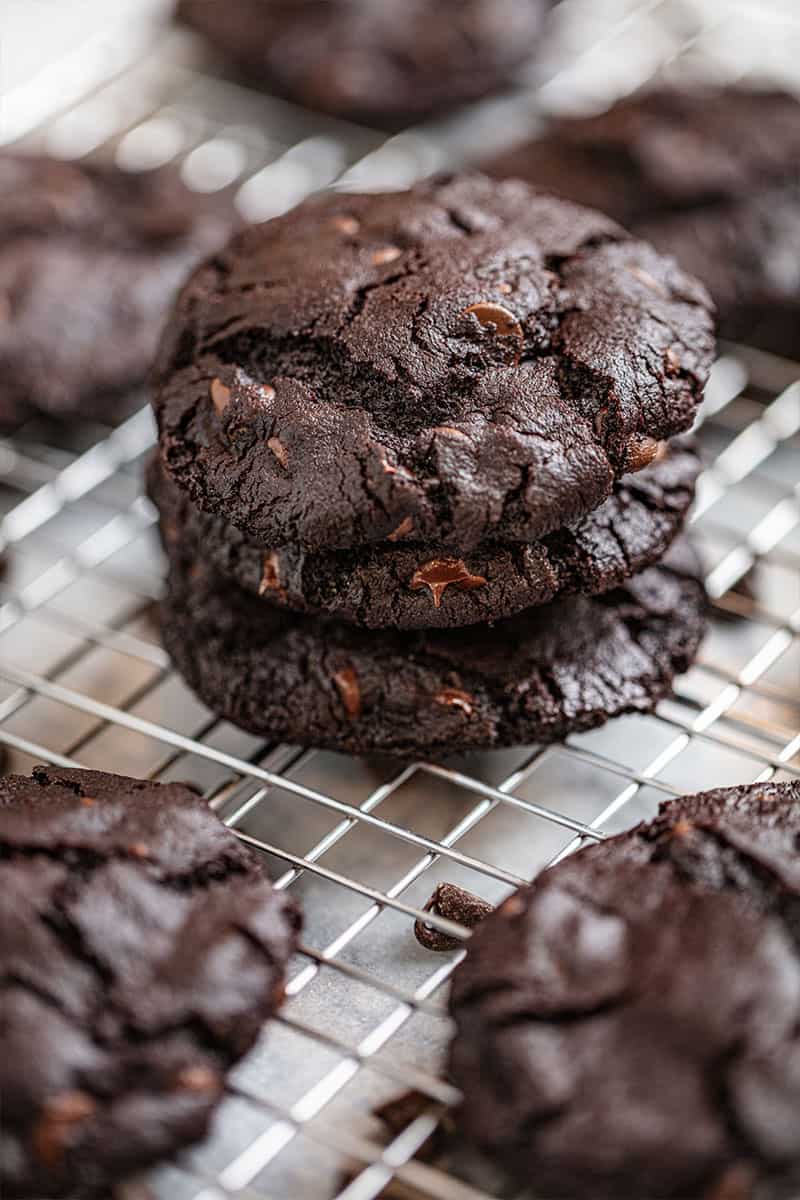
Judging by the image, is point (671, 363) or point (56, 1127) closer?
point (56, 1127)

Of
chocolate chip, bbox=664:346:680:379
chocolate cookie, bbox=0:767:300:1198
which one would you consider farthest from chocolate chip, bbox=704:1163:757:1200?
chocolate chip, bbox=664:346:680:379

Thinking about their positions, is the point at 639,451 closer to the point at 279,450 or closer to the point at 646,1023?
the point at 279,450

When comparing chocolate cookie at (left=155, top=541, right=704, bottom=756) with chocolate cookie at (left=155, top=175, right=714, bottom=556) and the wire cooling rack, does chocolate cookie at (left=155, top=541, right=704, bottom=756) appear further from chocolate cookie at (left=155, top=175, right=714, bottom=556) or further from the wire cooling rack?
chocolate cookie at (left=155, top=175, right=714, bottom=556)

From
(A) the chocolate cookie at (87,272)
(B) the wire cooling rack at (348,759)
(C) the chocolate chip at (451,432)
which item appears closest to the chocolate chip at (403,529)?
(C) the chocolate chip at (451,432)

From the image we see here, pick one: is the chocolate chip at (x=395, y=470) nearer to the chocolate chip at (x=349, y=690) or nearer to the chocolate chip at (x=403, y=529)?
the chocolate chip at (x=403, y=529)

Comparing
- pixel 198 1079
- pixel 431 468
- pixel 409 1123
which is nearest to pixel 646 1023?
pixel 409 1123
